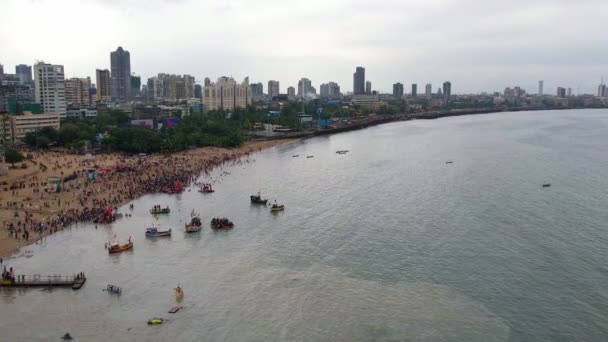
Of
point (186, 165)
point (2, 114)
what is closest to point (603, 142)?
point (186, 165)

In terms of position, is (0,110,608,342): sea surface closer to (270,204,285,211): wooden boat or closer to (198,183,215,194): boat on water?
(198,183,215,194): boat on water

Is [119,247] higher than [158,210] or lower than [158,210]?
lower

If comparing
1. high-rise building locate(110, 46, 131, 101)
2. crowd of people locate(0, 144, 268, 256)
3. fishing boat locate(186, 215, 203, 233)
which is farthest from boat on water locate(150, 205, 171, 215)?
high-rise building locate(110, 46, 131, 101)

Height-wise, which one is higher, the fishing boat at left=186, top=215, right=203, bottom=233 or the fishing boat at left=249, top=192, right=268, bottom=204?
the fishing boat at left=249, top=192, right=268, bottom=204

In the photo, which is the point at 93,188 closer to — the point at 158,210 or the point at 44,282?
the point at 158,210

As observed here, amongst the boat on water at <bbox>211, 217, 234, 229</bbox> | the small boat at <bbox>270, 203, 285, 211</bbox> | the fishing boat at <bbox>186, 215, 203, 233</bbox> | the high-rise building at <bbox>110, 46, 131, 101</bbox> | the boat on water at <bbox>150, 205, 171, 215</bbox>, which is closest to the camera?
the fishing boat at <bbox>186, 215, 203, 233</bbox>

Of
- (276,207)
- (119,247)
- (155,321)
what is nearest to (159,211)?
(276,207)
